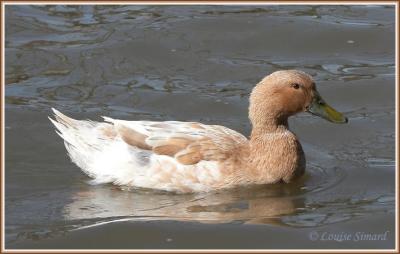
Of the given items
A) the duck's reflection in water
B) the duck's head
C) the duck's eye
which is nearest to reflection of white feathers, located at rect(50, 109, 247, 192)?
Answer: the duck's reflection in water

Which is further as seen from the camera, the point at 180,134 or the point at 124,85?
the point at 124,85

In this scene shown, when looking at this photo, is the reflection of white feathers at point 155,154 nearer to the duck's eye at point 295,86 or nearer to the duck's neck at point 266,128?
the duck's neck at point 266,128

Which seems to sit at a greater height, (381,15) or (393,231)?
(381,15)

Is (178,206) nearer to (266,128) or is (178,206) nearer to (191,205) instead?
(191,205)

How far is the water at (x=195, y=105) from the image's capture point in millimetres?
9344

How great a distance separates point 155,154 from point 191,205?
2.43 ft

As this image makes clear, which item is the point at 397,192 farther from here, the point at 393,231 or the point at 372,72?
the point at 372,72

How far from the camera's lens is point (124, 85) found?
1316 cm

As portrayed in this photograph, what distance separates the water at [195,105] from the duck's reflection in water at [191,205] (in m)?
0.02

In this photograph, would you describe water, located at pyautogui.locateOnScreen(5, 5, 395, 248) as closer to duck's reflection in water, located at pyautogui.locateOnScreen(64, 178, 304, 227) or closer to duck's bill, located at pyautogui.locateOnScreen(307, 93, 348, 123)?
duck's reflection in water, located at pyautogui.locateOnScreen(64, 178, 304, 227)

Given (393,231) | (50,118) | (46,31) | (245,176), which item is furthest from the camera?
(46,31)

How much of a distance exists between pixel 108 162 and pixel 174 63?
374 centimetres

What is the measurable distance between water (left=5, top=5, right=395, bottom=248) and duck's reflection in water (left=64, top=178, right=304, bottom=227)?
2cm

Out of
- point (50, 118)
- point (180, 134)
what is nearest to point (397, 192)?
point (180, 134)
